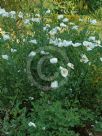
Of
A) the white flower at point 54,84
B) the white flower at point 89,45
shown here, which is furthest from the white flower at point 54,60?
the white flower at point 89,45

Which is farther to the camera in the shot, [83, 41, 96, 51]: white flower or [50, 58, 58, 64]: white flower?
[83, 41, 96, 51]: white flower

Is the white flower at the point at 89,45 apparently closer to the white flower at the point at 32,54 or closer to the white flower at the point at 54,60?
the white flower at the point at 54,60

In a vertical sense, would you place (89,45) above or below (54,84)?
above

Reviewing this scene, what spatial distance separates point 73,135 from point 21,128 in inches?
19.8

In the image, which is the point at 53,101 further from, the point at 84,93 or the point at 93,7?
the point at 93,7

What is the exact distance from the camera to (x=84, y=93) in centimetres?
507

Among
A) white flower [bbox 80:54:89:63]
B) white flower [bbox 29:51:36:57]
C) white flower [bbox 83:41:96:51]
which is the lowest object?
white flower [bbox 80:54:89:63]

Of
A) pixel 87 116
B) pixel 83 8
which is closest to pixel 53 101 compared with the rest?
pixel 87 116

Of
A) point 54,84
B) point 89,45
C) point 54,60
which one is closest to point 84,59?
point 89,45

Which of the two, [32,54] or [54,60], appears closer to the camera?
[54,60]

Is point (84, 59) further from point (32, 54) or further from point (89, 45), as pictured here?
point (32, 54)

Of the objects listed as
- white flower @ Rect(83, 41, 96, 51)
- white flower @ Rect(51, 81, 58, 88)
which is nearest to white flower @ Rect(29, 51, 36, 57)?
white flower @ Rect(51, 81, 58, 88)

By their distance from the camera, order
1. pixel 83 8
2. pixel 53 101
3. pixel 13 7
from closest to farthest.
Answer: pixel 53 101
pixel 13 7
pixel 83 8

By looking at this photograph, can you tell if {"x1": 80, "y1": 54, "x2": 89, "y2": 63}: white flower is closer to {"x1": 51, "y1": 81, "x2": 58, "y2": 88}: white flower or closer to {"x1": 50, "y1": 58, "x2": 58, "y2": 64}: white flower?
{"x1": 50, "y1": 58, "x2": 58, "y2": 64}: white flower
